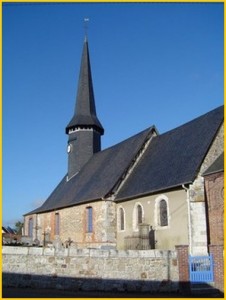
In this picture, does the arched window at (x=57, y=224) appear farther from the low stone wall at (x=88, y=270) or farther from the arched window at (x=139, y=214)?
the low stone wall at (x=88, y=270)

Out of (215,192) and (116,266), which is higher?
(215,192)

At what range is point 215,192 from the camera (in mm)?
15430

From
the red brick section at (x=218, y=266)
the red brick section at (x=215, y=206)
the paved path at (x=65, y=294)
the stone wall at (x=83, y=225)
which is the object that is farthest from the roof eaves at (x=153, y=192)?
the paved path at (x=65, y=294)

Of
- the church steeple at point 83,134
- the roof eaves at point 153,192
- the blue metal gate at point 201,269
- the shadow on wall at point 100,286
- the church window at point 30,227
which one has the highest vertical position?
the church steeple at point 83,134

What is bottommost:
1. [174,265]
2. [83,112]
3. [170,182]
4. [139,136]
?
[174,265]

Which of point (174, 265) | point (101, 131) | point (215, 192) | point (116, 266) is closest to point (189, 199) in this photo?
point (215, 192)

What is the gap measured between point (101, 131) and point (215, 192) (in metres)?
16.2

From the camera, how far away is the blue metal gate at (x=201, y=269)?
11.3 meters

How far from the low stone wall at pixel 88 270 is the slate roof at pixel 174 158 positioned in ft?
16.9

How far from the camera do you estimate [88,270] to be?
36.7 ft

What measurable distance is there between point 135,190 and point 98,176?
5495 mm

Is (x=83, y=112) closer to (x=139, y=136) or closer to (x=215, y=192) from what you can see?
(x=139, y=136)

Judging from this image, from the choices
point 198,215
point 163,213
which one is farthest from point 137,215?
point 198,215

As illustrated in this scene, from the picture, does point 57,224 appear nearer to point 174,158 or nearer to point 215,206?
point 174,158
